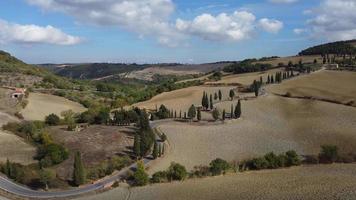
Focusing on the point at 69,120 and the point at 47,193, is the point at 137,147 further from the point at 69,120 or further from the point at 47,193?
the point at 69,120

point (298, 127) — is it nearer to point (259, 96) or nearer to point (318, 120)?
point (318, 120)

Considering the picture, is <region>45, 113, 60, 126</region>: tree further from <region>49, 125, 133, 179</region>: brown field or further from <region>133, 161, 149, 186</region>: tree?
<region>133, 161, 149, 186</region>: tree

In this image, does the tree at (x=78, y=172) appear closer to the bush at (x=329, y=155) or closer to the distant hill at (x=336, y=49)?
the bush at (x=329, y=155)

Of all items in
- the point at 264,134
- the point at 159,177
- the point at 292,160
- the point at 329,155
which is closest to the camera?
the point at 159,177

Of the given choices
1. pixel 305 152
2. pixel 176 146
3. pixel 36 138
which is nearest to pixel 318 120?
pixel 305 152

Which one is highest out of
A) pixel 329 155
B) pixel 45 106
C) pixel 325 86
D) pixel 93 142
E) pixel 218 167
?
pixel 325 86

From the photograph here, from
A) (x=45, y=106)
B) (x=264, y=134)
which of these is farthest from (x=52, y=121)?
(x=264, y=134)
